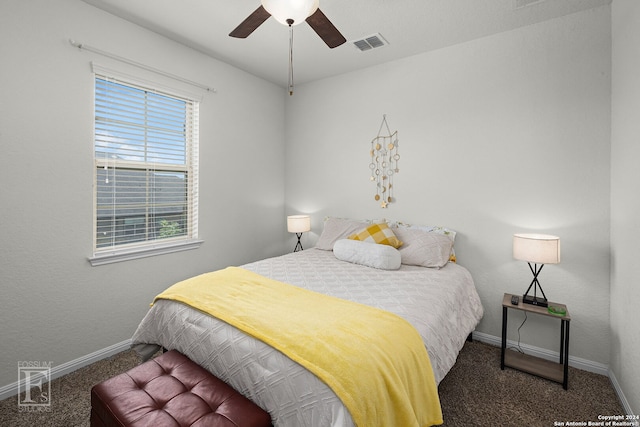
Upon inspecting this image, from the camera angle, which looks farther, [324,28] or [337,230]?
[337,230]

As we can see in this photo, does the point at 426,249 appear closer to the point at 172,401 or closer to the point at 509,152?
the point at 509,152

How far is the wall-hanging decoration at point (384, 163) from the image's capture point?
10.2ft

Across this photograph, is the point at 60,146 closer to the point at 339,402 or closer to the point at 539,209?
the point at 339,402

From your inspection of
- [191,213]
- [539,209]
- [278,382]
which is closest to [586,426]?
[539,209]

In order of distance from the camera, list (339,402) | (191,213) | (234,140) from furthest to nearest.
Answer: (234,140)
(191,213)
(339,402)

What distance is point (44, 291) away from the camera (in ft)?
6.78

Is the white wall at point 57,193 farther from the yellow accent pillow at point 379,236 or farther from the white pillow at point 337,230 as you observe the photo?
the yellow accent pillow at point 379,236

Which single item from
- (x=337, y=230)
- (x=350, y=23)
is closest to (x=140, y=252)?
(x=337, y=230)

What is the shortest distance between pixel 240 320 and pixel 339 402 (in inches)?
24.9

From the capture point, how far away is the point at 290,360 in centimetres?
120

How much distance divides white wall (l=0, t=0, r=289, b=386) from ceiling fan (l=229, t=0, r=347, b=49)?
1.23m

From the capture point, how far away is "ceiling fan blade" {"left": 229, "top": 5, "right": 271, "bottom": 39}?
173 centimetres

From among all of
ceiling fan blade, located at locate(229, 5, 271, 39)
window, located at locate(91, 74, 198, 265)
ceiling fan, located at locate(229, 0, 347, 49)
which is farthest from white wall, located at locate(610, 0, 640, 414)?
window, located at locate(91, 74, 198, 265)

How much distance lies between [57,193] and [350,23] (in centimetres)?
258
